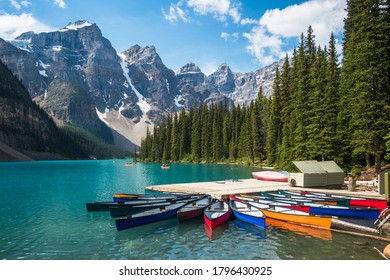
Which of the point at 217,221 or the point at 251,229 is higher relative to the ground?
the point at 217,221

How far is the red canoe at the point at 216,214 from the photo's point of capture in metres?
19.5

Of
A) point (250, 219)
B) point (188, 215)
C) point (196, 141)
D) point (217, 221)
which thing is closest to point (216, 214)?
point (217, 221)

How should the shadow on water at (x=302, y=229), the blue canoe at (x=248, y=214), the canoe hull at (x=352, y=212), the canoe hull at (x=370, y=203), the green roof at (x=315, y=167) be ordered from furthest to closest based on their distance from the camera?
the green roof at (x=315, y=167) → the canoe hull at (x=370, y=203) → the canoe hull at (x=352, y=212) → the blue canoe at (x=248, y=214) → the shadow on water at (x=302, y=229)

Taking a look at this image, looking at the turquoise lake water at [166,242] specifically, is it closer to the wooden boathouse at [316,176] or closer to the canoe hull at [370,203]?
the canoe hull at [370,203]

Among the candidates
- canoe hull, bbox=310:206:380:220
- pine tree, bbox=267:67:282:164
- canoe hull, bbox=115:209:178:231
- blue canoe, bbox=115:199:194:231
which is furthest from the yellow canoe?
pine tree, bbox=267:67:282:164

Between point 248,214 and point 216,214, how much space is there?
2.31 meters

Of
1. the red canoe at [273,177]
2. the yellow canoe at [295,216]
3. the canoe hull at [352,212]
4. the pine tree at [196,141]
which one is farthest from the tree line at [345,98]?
the pine tree at [196,141]

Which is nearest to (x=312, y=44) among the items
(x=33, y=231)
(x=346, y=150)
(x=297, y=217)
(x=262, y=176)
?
(x=346, y=150)

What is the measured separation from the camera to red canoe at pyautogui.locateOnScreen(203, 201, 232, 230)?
19.5m

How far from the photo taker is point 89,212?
1029 inches

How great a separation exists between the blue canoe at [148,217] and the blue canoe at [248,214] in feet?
14.3

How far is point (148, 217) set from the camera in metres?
21.2

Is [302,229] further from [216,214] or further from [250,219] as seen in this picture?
[216,214]

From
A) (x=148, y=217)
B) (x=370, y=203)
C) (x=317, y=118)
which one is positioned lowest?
(x=148, y=217)
